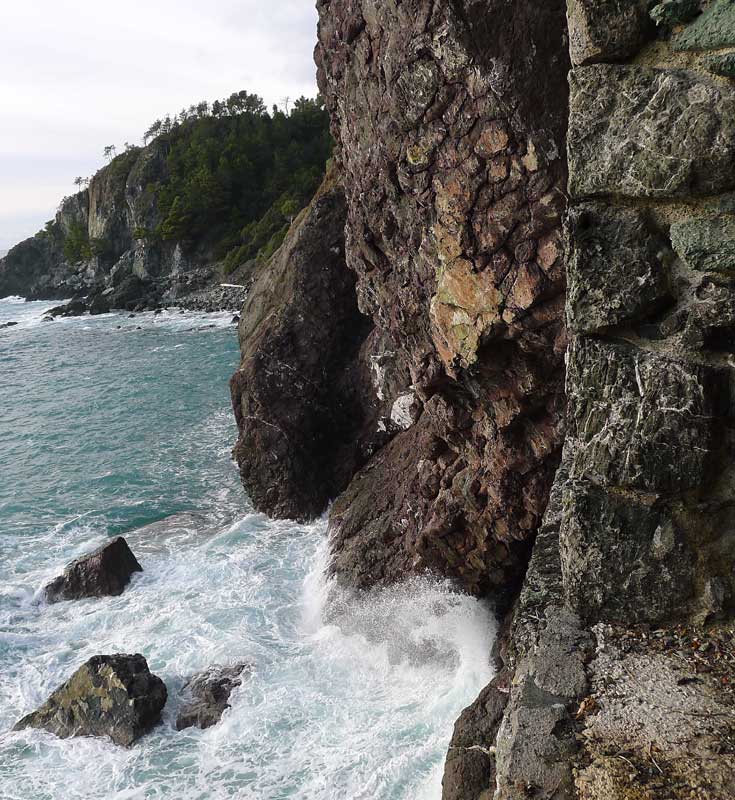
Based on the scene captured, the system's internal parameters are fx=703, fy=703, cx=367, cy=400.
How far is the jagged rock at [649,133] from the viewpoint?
2.58 m

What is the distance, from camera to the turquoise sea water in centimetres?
845

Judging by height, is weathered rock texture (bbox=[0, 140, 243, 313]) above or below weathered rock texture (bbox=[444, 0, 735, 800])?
above

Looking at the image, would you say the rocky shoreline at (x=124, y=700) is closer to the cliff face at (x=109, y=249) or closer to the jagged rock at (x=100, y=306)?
the cliff face at (x=109, y=249)

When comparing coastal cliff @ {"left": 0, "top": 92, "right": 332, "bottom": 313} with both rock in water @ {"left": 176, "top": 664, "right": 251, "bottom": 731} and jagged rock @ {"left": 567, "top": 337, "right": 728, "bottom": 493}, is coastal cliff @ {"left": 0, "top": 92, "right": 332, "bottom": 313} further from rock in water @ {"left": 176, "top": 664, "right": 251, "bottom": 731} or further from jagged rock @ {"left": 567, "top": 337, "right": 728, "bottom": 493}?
jagged rock @ {"left": 567, "top": 337, "right": 728, "bottom": 493}

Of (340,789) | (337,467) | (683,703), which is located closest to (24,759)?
(340,789)

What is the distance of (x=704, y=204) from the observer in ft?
8.95

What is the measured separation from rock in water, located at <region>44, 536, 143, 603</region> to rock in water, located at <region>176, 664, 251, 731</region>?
3683mm

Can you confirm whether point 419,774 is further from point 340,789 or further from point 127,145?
point 127,145

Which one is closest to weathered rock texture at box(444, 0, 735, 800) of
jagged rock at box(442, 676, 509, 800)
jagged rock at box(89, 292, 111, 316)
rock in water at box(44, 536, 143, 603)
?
jagged rock at box(442, 676, 509, 800)

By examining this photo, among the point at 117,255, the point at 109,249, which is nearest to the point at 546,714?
the point at 117,255

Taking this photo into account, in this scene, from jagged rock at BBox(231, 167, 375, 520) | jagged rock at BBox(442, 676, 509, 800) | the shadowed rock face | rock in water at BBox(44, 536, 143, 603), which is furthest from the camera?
jagged rock at BBox(231, 167, 375, 520)

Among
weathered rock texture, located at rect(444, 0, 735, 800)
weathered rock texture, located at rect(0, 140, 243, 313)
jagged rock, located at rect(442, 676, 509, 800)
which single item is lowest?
jagged rock, located at rect(442, 676, 509, 800)

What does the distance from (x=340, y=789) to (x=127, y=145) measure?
282 ft

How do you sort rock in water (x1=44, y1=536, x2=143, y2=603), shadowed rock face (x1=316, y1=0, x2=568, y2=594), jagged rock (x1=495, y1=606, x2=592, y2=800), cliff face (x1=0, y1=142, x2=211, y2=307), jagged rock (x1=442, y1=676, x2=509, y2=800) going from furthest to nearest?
cliff face (x1=0, y1=142, x2=211, y2=307)
rock in water (x1=44, y1=536, x2=143, y2=603)
shadowed rock face (x1=316, y1=0, x2=568, y2=594)
jagged rock (x1=442, y1=676, x2=509, y2=800)
jagged rock (x1=495, y1=606, x2=592, y2=800)
